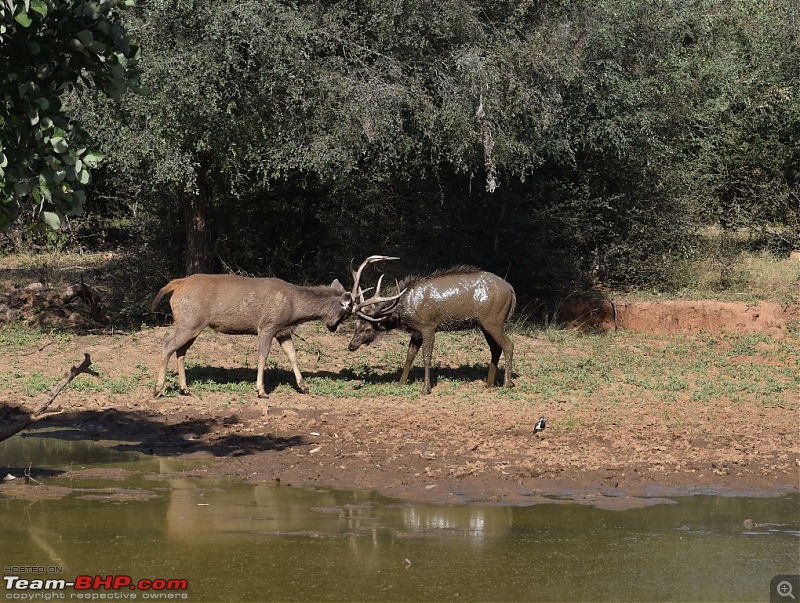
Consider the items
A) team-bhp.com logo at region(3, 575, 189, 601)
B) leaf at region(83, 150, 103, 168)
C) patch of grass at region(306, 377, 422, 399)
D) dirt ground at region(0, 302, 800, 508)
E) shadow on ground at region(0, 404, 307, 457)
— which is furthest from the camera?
patch of grass at region(306, 377, 422, 399)

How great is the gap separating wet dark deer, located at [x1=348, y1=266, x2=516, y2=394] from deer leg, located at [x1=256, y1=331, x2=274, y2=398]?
1.46 m

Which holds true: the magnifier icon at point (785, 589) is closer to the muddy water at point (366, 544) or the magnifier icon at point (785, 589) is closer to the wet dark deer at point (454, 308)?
the muddy water at point (366, 544)

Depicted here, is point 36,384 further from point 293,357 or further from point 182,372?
point 293,357

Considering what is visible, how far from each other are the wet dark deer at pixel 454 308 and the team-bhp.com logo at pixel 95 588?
826 cm

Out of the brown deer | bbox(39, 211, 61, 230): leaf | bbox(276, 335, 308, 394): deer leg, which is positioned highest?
bbox(39, 211, 61, 230): leaf

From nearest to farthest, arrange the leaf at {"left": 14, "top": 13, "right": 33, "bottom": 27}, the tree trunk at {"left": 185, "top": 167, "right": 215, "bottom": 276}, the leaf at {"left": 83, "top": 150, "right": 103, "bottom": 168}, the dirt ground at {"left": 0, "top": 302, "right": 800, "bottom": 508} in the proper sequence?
the leaf at {"left": 14, "top": 13, "right": 33, "bottom": 27} → the leaf at {"left": 83, "top": 150, "right": 103, "bottom": 168} → the dirt ground at {"left": 0, "top": 302, "right": 800, "bottom": 508} → the tree trunk at {"left": 185, "top": 167, "right": 215, "bottom": 276}

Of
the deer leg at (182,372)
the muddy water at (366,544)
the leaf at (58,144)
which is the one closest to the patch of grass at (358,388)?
the deer leg at (182,372)

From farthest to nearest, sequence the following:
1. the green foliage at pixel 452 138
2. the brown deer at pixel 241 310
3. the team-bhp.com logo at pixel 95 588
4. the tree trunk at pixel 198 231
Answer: the tree trunk at pixel 198 231
the green foliage at pixel 452 138
the brown deer at pixel 241 310
the team-bhp.com logo at pixel 95 588

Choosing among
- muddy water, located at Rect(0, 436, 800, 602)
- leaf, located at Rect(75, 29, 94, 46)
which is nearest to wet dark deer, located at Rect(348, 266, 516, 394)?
muddy water, located at Rect(0, 436, 800, 602)

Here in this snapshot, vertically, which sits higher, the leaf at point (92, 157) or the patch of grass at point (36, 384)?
the leaf at point (92, 157)

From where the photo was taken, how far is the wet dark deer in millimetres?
16484

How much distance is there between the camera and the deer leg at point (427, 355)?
16.1 m

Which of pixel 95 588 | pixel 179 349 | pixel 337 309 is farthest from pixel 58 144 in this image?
pixel 337 309

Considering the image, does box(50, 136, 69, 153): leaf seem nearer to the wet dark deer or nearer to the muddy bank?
the wet dark deer
